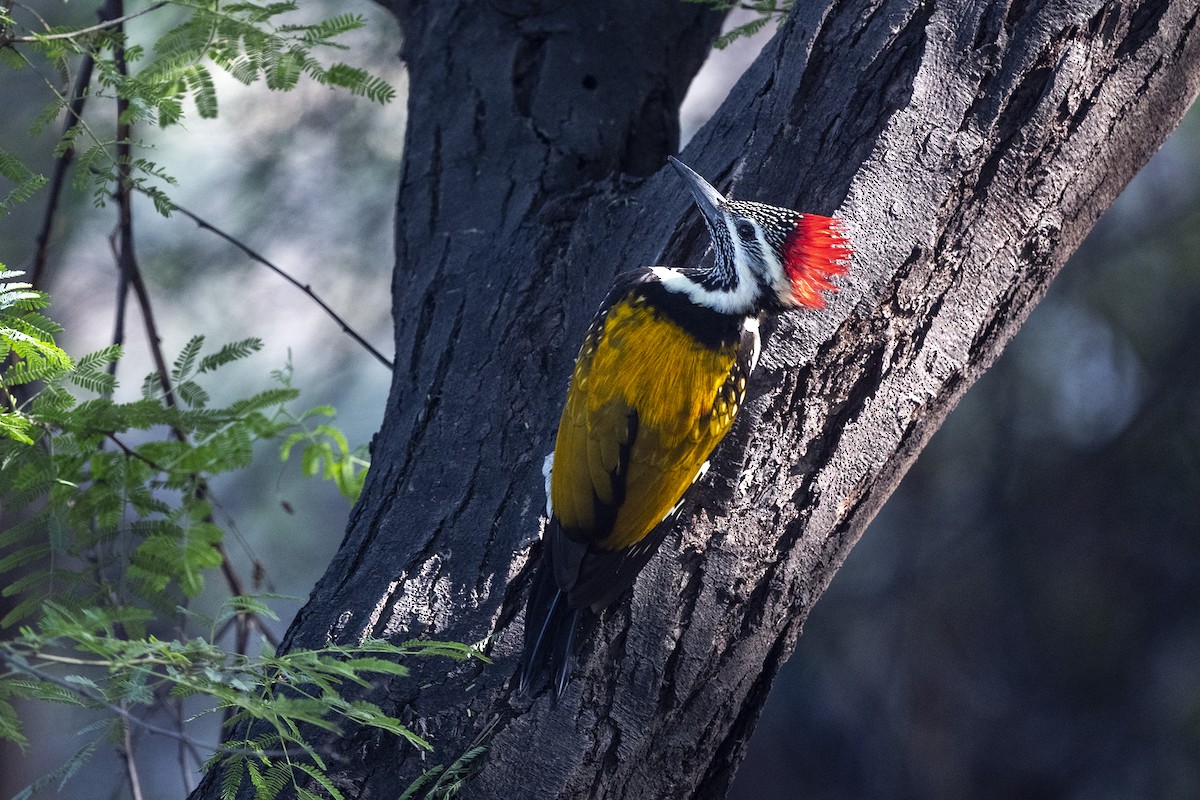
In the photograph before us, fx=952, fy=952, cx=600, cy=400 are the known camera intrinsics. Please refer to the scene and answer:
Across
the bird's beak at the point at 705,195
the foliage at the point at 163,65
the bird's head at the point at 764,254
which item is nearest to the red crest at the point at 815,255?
the bird's head at the point at 764,254

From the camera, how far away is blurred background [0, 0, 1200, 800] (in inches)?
266

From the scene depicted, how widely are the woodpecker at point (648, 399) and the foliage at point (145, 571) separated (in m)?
0.32

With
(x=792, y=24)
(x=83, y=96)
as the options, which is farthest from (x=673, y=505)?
(x=83, y=96)

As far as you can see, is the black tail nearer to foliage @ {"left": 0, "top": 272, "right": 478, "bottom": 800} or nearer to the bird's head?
foliage @ {"left": 0, "top": 272, "right": 478, "bottom": 800}

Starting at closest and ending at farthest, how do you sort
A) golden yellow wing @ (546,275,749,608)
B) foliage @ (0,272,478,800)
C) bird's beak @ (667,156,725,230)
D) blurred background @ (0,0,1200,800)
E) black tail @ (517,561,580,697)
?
foliage @ (0,272,478,800)
black tail @ (517,561,580,697)
golden yellow wing @ (546,275,749,608)
bird's beak @ (667,156,725,230)
blurred background @ (0,0,1200,800)

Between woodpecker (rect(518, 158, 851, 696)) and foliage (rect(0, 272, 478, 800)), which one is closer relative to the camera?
foliage (rect(0, 272, 478, 800))

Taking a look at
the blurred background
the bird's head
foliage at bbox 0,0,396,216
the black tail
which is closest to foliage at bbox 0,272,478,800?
the black tail

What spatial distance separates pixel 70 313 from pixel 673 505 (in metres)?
6.52

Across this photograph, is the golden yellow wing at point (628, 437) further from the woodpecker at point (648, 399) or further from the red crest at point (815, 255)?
the red crest at point (815, 255)

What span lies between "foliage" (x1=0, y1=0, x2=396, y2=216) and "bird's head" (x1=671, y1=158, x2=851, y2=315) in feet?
3.82

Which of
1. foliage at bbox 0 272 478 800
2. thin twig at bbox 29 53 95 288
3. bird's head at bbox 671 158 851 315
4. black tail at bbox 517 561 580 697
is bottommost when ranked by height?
foliage at bbox 0 272 478 800

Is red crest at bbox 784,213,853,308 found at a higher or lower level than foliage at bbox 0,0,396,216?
higher

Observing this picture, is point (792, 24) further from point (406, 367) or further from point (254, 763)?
point (254, 763)

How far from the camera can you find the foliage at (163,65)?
101 inches
